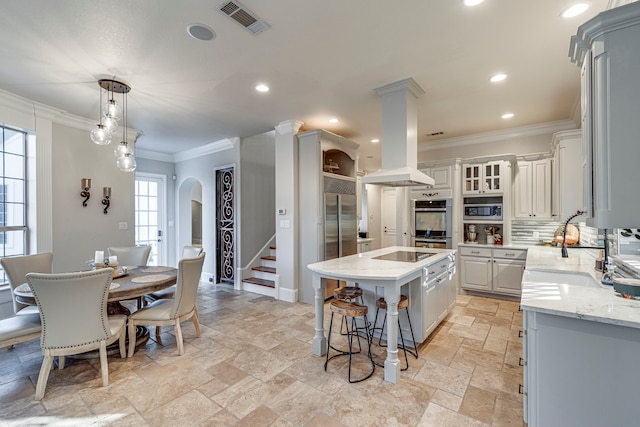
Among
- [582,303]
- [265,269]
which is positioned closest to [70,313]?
[582,303]

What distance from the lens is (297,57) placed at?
2.69 metres

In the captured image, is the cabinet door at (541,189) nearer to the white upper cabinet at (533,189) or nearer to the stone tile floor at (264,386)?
the white upper cabinet at (533,189)

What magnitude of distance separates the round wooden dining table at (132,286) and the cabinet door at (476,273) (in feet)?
14.2

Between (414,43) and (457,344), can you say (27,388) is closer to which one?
(457,344)

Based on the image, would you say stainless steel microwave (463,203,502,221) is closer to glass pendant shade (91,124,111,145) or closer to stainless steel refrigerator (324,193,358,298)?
stainless steel refrigerator (324,193,358,298)

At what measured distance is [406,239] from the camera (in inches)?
211

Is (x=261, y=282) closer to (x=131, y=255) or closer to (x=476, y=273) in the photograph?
(x=131, y=255)

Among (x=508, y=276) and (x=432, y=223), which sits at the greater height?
(x=432, y=223)

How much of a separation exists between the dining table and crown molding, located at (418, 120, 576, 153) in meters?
4.93

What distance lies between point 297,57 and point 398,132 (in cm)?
136

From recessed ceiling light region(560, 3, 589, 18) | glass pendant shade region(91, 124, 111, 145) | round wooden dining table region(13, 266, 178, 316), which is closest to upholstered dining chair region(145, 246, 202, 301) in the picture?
round wooden dining table region(13, 266, 178, 316)

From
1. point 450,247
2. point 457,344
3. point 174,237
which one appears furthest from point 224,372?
point 174,237

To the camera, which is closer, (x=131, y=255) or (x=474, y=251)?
(x=131, y=255)

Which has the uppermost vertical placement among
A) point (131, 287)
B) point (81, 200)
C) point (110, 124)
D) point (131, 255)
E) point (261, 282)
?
point (110, 124)
